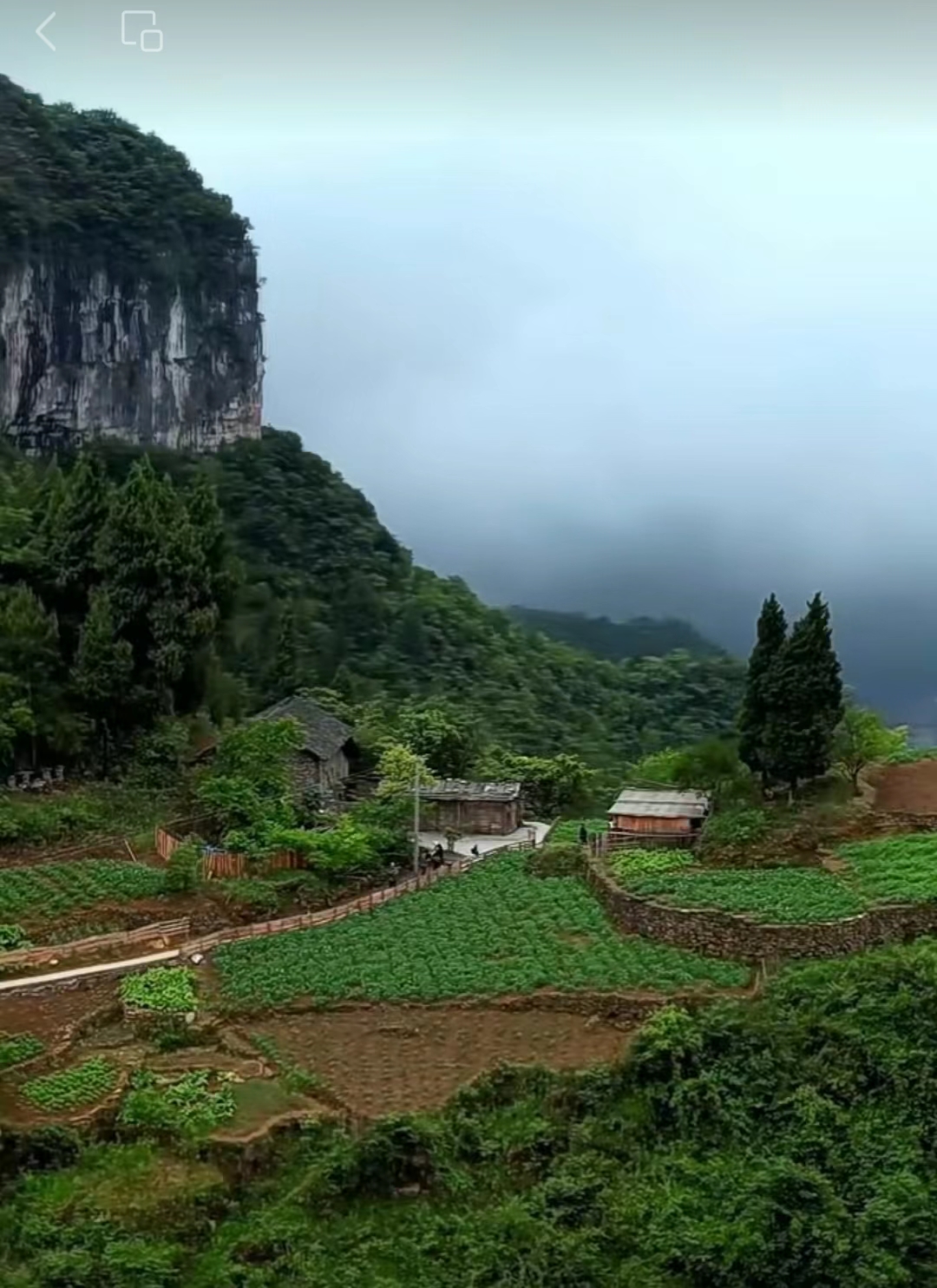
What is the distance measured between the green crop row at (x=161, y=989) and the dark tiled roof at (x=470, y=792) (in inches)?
381

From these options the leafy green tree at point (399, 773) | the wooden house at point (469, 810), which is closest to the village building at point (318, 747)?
the leafy green tree at point (399, 773)

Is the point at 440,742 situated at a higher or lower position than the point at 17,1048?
higher

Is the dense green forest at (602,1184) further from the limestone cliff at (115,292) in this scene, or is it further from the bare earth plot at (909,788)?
the limestone cliff at (115,292)

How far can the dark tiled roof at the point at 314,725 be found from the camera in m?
32.0

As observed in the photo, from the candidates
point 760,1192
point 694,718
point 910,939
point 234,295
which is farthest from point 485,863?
point 234,295

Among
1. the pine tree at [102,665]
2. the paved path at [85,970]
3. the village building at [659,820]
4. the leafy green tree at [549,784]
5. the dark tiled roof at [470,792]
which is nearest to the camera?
the paved path at [85,970]

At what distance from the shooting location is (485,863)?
26.1 m

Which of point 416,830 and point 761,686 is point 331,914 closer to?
point 416,830

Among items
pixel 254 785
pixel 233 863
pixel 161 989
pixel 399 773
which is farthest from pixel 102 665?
pixel 161 989

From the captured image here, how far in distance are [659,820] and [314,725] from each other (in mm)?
10639

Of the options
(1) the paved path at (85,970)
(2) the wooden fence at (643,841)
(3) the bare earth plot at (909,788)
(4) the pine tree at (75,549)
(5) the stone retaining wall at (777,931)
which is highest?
(4) the pine tree at (75,549)

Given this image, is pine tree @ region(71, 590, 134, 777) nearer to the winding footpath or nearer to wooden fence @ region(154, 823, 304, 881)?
wooden fence @ region(154, 823, 304, 881)

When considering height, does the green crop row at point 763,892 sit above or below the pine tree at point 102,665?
below

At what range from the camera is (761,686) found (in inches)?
1009
